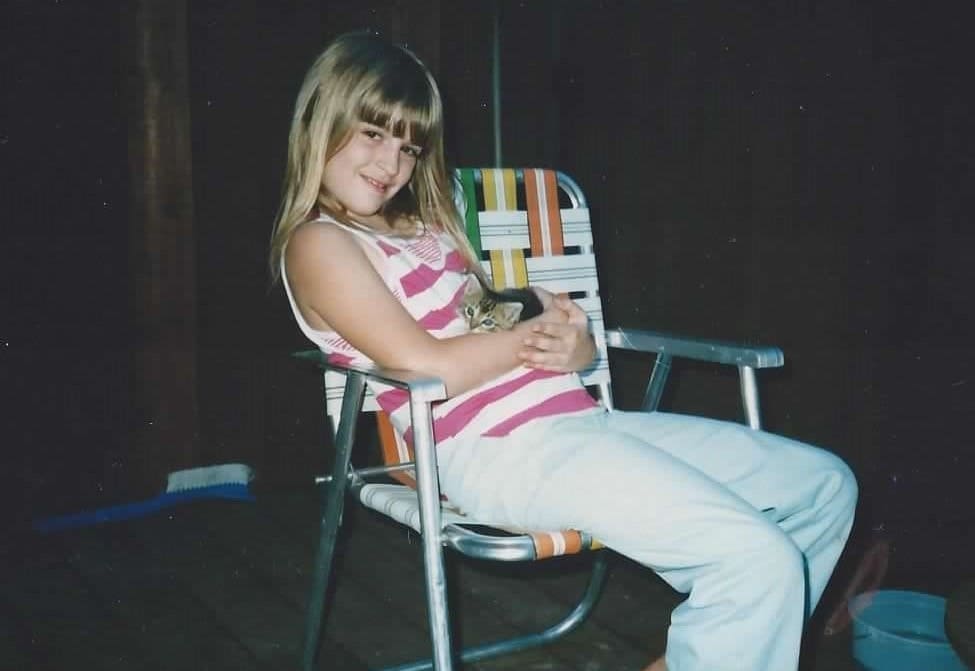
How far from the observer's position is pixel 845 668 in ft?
5.92

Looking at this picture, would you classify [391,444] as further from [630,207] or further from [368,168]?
[630,207]

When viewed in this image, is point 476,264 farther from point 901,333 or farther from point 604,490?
point 901,333

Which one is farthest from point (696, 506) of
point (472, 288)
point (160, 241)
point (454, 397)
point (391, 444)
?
point (160, 241)

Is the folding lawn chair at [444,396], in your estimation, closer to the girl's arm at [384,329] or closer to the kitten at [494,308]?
the girl's arm at [384,329]

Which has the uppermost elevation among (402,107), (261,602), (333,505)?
(402,107)

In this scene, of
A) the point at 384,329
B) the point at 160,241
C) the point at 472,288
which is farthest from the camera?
the point at 160,241

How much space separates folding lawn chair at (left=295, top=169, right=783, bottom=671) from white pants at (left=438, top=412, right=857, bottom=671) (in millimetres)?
59

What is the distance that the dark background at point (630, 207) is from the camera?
1979mm

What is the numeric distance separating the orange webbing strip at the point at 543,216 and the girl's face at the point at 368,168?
400 mm

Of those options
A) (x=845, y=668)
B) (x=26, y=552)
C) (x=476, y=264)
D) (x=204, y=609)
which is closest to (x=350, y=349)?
(x=476, y=264)

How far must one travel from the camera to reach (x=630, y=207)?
2.53 meters

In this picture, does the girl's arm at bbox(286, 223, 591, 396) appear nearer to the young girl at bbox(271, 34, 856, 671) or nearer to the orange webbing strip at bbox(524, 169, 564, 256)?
the young girl at bbox(271, 34, 856, 671)

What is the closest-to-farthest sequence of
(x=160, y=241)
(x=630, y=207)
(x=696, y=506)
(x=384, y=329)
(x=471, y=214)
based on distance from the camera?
(x=696, y=506) → (x=384, y=329) → (x=471, y=214) → (x=630, y=207) → (x=160, y=241)

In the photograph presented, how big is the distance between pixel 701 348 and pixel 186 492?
183 centimetres
